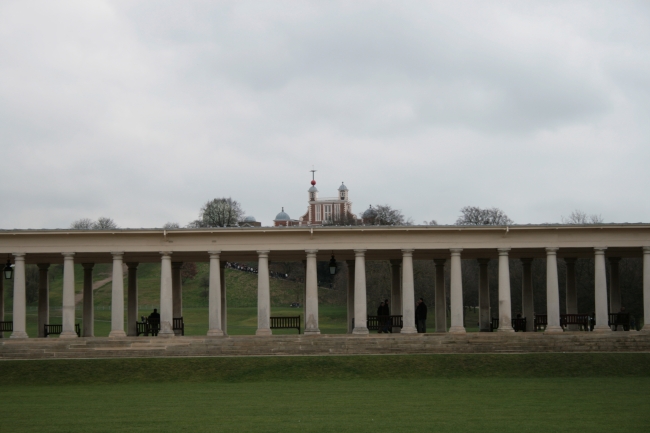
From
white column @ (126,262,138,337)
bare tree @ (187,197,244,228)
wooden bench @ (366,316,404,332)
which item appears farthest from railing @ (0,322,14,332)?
bare tree @ (187,197,244,228)

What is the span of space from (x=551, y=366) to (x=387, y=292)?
48483 mm

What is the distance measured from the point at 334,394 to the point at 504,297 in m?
22.2

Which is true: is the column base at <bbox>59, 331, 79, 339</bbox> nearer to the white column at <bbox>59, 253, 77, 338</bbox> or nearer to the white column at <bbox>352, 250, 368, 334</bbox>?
the white column at <bbox>59, 253, 77, 338</bbox>

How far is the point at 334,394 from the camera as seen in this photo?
103ft

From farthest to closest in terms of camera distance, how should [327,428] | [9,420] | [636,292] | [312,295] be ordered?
1. [636,292]
2. [312,295]
3. [9,420]
4. [327,428]

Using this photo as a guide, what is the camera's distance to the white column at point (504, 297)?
5055 centimetres

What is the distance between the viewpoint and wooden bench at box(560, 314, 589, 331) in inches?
2120

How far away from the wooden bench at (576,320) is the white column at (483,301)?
4777mm

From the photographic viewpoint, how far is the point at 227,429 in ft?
74.7

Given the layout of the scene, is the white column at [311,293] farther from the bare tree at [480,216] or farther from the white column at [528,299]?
the bare tree at [480,216]

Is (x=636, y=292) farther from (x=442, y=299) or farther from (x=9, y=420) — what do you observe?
(x=9, y=420)

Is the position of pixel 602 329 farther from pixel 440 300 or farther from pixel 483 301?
pixel 440 300

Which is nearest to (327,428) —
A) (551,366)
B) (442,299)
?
(551,366)

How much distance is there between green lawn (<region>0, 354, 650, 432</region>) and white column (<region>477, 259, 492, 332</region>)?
15.0 meters
